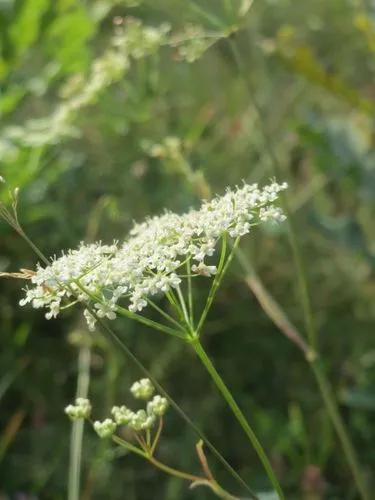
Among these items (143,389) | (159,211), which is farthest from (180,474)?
(159,211)

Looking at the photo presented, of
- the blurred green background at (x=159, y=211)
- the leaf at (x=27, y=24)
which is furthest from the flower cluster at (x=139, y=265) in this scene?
the leaf at (x=27, y=24)

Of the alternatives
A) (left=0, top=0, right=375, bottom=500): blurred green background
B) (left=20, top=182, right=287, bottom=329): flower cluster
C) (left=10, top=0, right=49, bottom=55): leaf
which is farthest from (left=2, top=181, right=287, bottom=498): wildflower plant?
(left=10, top=0, right=49, bottom=55): leaf

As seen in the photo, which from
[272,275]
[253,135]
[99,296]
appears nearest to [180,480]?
[272,275]

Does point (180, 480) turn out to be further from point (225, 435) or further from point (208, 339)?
point (208, 339)

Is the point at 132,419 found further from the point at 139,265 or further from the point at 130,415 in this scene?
the point at 139,265

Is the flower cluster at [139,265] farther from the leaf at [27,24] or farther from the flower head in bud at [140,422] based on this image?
the leaf at [27,24]
